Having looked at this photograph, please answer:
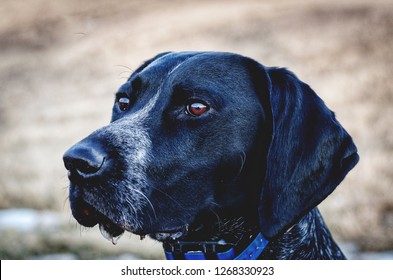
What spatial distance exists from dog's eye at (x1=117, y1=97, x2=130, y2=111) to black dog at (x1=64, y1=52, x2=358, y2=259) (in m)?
0.12

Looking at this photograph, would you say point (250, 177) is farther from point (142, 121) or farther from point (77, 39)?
point (77, 39)

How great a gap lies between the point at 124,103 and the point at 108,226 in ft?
2.34

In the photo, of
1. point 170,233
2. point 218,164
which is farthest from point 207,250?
point 218,164

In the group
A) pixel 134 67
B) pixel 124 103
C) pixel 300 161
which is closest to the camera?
pixel 300 161

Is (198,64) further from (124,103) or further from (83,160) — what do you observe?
(83,160)

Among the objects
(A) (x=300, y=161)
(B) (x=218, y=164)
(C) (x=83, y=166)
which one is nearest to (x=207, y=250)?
(B) (x=218, y=164)

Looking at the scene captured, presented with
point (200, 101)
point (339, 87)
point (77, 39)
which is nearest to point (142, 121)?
point (200, 101)

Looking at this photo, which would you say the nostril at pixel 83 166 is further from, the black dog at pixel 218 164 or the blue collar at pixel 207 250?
the blue collar at pixel 207 250

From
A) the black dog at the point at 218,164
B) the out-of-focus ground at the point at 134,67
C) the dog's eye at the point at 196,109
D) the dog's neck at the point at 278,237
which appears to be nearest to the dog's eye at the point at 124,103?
the black dog at the point at 218,164

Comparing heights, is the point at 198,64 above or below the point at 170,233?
above

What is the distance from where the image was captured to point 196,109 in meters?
2.50

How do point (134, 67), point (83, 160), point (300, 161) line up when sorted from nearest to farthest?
point (83, 160), point (300, 161), point (134, 67)

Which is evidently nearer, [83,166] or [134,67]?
[83,166]

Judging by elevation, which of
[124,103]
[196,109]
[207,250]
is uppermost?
[124,103]
